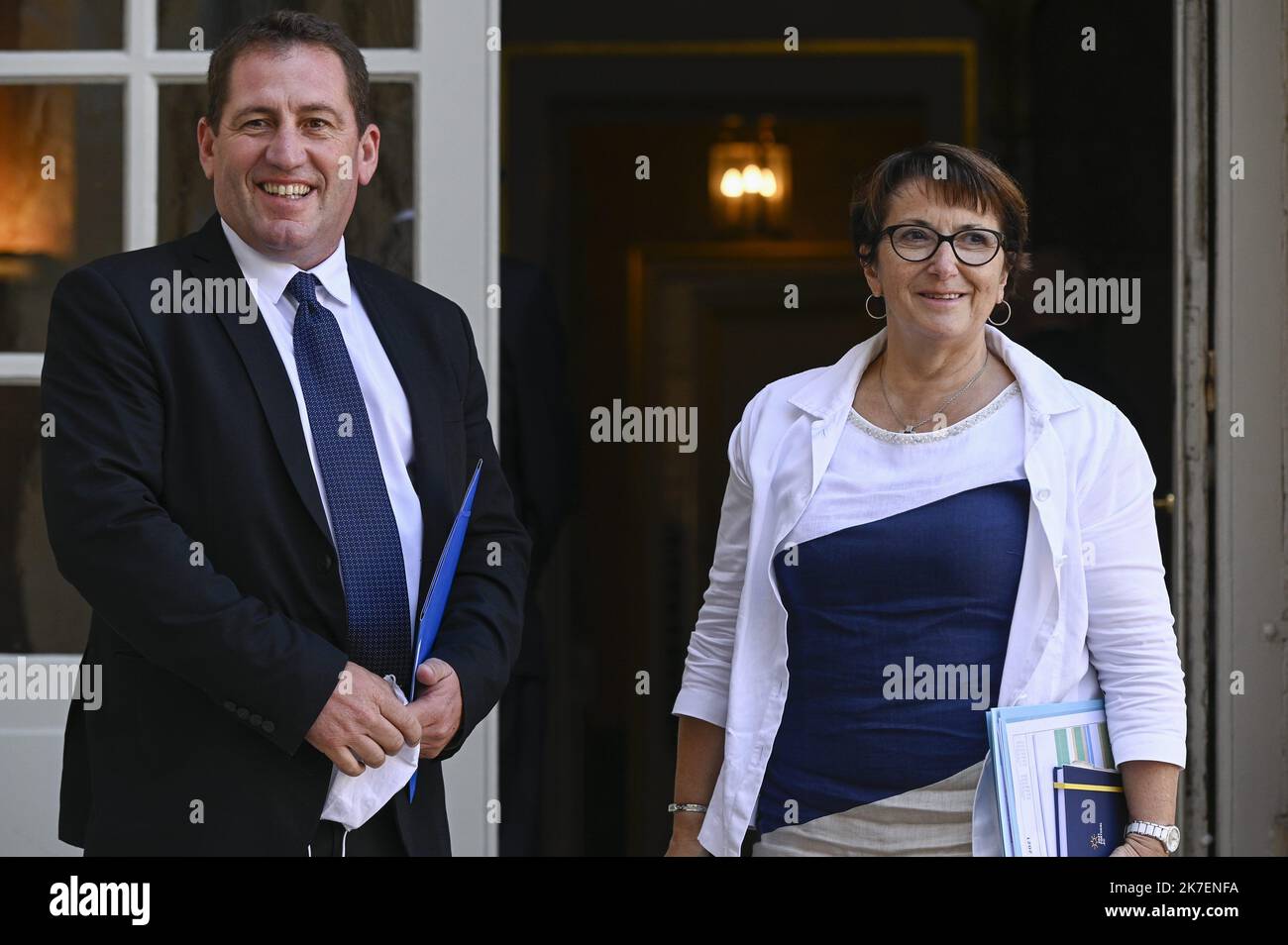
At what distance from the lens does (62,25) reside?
3189mm

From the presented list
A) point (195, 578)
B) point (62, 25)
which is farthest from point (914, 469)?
point (62, 25)

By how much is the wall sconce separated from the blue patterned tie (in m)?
2.28

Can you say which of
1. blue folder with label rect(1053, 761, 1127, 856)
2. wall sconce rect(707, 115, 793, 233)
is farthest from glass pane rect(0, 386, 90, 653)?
wall sconce rect(707, 115, 793, 233)

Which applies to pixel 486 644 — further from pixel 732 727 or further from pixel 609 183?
pixel 609 183

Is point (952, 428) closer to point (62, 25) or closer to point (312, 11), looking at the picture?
point (312, 11)

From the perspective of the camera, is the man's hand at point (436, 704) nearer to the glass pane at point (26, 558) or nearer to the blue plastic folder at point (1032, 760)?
the blue plastic folder at point (1032, 760)

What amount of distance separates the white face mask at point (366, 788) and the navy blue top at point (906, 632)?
588mm

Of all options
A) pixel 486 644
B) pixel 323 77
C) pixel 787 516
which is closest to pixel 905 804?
pixel 787 516

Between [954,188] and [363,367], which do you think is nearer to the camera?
[954,188]

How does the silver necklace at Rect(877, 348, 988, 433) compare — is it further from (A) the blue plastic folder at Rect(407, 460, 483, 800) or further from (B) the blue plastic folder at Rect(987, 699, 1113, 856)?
(A) the blue plastic folder at Rect(407, 460, 483, 800)

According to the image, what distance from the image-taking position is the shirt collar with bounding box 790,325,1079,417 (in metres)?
2.38

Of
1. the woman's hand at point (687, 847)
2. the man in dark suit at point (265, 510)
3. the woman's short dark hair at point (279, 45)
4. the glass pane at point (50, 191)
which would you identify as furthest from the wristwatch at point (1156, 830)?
the glass pane at point (50, 191)

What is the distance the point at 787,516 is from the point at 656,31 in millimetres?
2414

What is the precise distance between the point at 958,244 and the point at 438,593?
3.04 ft
